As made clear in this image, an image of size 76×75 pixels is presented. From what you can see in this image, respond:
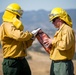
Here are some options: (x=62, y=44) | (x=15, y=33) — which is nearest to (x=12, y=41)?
(x=15, y=33)

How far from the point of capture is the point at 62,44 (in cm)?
505

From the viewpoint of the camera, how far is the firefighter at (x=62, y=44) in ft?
16.6

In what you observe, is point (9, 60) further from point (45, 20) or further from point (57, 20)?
point (45, 20)

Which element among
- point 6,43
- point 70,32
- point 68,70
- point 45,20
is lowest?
point 45,20

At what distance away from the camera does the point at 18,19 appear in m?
5.81

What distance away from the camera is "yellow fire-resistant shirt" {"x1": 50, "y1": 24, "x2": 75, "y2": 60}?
5.04 metres

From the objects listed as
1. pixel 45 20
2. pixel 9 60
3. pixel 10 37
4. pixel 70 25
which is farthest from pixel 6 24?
pixel 45 20

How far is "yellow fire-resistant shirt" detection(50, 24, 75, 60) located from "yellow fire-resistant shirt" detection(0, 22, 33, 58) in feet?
2.13

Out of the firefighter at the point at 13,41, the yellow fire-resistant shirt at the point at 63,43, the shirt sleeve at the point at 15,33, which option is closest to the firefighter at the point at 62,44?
Answer: the yellow fire-resistant shirt at the point at 63,43

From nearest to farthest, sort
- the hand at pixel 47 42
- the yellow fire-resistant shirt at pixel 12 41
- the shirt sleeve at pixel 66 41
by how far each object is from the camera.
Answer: the shirt sleeve at pixel 66 41 < the hand at pixel 47 42 < the yellow fire-resistant shirt at pixel 12 41

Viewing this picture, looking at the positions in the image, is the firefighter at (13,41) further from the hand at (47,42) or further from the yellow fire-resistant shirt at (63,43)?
→ the yellow fire-resistant shirt at (63,43)

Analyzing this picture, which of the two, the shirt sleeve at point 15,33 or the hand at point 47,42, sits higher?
the shirt sleeve at point 15,33

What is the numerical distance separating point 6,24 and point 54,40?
3.50 feet

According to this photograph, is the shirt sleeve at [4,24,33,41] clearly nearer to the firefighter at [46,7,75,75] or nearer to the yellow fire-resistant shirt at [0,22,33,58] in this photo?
the yellow fire-resistant shirt at [0,22,33,58]
